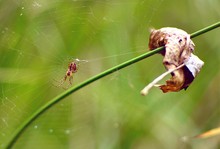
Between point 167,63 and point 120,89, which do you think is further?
point 120,89

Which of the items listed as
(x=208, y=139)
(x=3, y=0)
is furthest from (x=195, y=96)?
(x=3, y=0)

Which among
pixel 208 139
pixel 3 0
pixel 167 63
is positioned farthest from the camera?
pixel 208 139

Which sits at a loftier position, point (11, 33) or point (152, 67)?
point (11, 33)

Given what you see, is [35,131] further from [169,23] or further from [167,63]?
[167,63]

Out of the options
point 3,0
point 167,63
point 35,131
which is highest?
point 3,0

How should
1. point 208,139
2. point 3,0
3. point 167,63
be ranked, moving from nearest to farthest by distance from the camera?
point 167,63
point 3,0
point 208,139

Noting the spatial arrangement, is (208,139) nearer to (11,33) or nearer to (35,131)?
(35,131)

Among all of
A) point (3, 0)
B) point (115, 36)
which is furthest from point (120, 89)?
point (3, 0)
